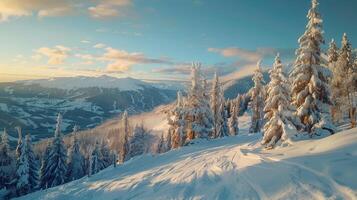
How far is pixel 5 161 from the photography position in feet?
215

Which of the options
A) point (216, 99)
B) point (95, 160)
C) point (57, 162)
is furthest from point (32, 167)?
point (216, 99)

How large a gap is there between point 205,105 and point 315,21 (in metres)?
23.9

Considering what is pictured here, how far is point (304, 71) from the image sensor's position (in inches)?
1164

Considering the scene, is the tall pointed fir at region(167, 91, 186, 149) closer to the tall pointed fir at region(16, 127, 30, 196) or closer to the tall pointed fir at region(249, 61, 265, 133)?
the tall pointed fir at region(249, 61, 265, 133)

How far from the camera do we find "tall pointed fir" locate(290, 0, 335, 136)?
94.1 ft

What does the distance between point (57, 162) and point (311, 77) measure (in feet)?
152

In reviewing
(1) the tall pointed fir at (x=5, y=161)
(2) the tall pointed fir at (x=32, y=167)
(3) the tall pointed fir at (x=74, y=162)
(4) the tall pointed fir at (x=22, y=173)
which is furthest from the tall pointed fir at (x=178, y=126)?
(1) the tall pointed fir at (x=5, y=161)

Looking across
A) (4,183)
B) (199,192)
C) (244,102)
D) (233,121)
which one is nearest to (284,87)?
(199,192)

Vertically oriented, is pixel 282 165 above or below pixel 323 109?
below

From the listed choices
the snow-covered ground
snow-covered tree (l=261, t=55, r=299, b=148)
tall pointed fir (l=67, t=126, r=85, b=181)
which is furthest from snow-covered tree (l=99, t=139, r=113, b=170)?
snow-covered tree (l=261, t=55, r=299, b=148)

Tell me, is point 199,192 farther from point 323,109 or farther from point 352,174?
point 323,109

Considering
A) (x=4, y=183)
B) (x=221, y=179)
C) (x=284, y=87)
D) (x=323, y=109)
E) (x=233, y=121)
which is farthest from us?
(x=233, y=121)

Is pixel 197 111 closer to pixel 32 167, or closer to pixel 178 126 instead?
pixel 178 126

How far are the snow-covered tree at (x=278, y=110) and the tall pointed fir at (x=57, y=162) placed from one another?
3999 centimetres
